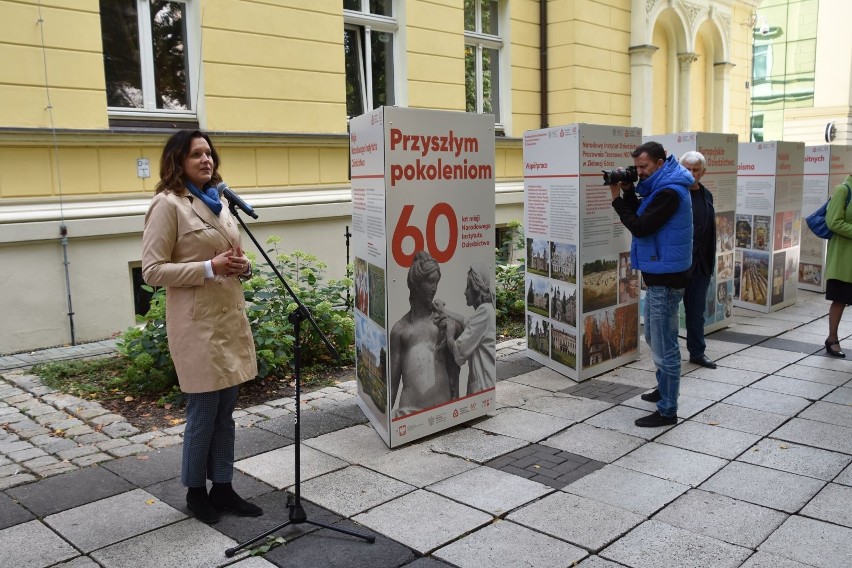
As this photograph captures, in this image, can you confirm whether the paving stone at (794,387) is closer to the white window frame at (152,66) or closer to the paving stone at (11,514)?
the paving stone at (11,514)

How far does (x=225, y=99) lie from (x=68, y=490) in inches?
230

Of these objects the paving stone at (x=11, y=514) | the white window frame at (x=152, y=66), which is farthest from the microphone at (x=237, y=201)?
the white window frame at (x=152, y=66)

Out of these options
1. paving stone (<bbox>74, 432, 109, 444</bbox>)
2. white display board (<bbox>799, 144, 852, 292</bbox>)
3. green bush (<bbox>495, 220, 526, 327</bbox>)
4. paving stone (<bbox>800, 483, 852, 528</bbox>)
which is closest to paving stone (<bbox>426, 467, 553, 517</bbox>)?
paving stone (<bbox>800, 483, 852, 528</bbox>)

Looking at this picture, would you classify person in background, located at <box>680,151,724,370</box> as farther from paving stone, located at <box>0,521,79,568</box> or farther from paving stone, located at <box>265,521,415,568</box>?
paving stone, located at <box>0,521,79,568</box>

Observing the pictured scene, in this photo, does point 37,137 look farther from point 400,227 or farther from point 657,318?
point 657,318

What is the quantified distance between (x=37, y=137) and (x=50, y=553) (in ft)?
17.2

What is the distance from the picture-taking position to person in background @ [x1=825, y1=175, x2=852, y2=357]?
707cm

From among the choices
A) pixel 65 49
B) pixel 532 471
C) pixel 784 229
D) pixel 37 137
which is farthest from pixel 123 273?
pixel 784 229

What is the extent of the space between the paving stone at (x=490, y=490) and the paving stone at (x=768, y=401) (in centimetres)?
233

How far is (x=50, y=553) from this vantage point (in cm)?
357

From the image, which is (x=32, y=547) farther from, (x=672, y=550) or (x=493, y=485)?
(x=672, y=550)

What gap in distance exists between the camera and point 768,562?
3.41 metres

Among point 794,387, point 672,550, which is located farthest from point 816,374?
point 672,550

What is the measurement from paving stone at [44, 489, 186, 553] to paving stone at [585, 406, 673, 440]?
2.93 m
